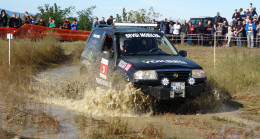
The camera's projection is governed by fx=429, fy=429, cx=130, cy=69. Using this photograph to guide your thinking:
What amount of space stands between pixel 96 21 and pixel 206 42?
277 inches

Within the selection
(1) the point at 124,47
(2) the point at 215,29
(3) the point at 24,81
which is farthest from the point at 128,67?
(2) the point at 215,29

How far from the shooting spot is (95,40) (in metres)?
10.5

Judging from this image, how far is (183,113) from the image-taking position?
9023 mm

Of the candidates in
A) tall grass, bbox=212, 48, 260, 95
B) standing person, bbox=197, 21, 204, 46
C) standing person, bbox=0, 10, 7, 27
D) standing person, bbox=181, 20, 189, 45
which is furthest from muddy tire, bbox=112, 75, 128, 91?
standing person, bbox=0, 10, 7, 27

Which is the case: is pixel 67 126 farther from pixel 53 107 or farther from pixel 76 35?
pixel 76 35

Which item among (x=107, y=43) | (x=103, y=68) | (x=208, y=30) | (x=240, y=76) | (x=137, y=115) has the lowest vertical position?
(x=137, y=115)

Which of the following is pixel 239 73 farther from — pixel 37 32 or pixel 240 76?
pixel 37 32

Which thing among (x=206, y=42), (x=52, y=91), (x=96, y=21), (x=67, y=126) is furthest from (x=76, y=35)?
(x=67, y=126)

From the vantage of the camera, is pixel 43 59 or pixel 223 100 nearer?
pixel 223 100

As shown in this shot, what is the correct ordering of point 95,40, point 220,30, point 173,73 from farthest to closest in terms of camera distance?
point 220,30 → point 95,40 → point 173,73

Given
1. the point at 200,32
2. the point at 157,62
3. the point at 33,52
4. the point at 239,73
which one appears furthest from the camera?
the point at 200,32

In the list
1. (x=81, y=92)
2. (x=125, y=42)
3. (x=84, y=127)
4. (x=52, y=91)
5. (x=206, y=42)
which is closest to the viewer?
(x=84, y=127)

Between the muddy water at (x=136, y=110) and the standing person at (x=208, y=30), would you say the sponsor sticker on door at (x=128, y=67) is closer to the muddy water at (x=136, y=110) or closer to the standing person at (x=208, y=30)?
the muddy water at (x=136, y=110)

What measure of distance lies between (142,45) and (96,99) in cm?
167
